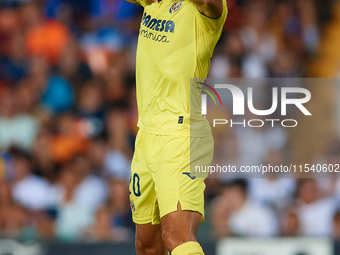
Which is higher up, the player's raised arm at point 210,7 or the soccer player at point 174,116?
the player's raised arm at point 210,7

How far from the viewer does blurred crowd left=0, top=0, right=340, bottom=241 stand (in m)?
5.99

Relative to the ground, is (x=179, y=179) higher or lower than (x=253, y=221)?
higher

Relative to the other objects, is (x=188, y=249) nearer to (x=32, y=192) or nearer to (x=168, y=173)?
(x=168, y=173)

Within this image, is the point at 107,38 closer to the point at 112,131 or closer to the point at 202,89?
the point at 112,131

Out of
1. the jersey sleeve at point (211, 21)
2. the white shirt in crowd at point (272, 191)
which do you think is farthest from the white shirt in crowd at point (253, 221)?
the jersey sleeve at point (211, 21)

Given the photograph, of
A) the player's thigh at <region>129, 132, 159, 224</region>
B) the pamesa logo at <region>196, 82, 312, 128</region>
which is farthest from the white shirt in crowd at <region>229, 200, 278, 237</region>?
the player's thigh at <region>129, 132, 159, 224</region>

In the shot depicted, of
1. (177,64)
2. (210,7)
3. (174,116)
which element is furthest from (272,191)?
(210,7)

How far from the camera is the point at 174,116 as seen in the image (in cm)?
350

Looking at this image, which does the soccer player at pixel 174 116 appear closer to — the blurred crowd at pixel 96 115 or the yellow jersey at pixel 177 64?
the yellow jersey at pixel 177 64

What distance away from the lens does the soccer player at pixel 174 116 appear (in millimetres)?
3340

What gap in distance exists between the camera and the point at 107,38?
748 cm

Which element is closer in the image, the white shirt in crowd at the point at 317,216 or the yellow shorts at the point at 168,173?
the yellow shorts at the point at 168,173

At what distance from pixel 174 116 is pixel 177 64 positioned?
0.33 meters

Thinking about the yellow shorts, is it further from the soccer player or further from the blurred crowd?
the blurred crowd
